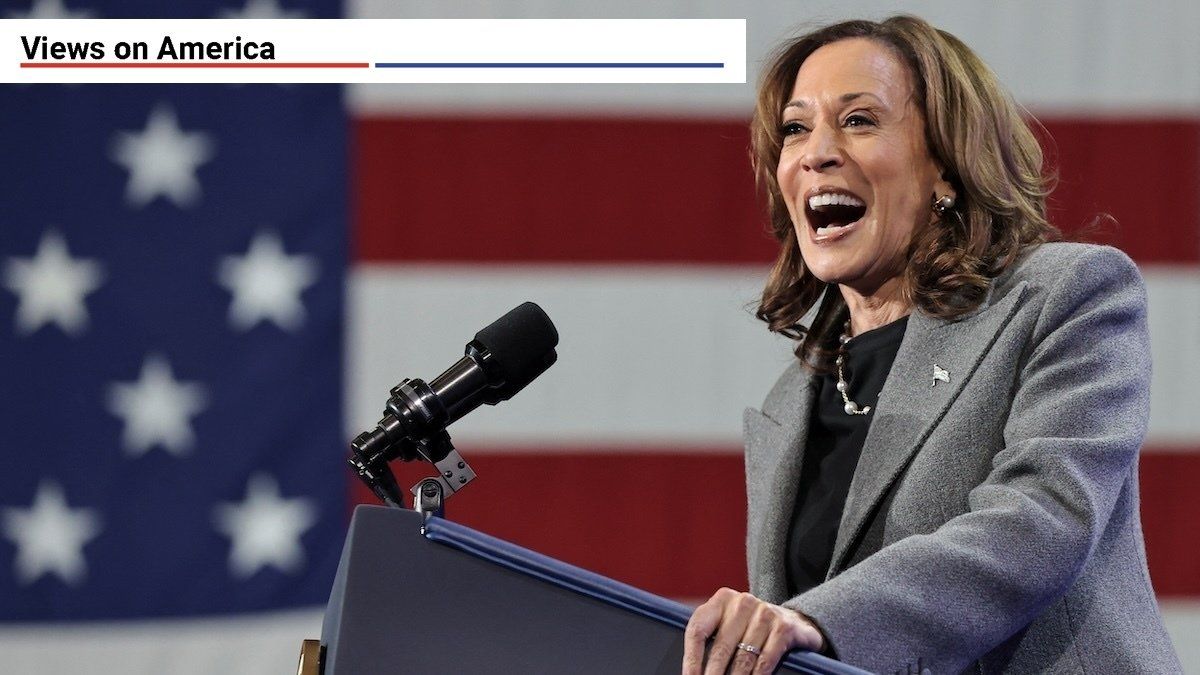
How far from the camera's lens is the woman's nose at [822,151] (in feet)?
4.94

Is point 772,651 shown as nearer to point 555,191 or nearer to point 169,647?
point 555,191

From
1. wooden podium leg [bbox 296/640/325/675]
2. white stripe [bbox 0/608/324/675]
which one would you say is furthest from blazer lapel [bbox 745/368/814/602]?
white stripe [bbox 0/608/324/675]

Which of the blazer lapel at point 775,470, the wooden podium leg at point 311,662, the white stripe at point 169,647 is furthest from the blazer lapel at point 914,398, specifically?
the white stripe at point 169,647

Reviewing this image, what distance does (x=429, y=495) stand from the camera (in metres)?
0.92

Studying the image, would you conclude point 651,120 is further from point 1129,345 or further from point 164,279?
point 1129,345

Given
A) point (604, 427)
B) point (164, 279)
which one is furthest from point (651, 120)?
point (164, 279)

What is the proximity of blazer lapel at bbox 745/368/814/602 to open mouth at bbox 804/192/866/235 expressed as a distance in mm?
183

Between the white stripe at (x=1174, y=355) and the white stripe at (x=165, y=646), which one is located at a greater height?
the white stripe at (x=1174, y=355)

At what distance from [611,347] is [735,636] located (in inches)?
71.0

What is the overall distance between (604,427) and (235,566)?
0.77 metres

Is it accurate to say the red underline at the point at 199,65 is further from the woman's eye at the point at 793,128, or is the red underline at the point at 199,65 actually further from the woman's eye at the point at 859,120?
the woman's eye at the point at 859,120

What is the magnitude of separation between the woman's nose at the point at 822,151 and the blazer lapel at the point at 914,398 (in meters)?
0.25

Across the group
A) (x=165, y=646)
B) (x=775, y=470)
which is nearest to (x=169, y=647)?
(x=165, y=646)

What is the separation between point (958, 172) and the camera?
58.0 inches
